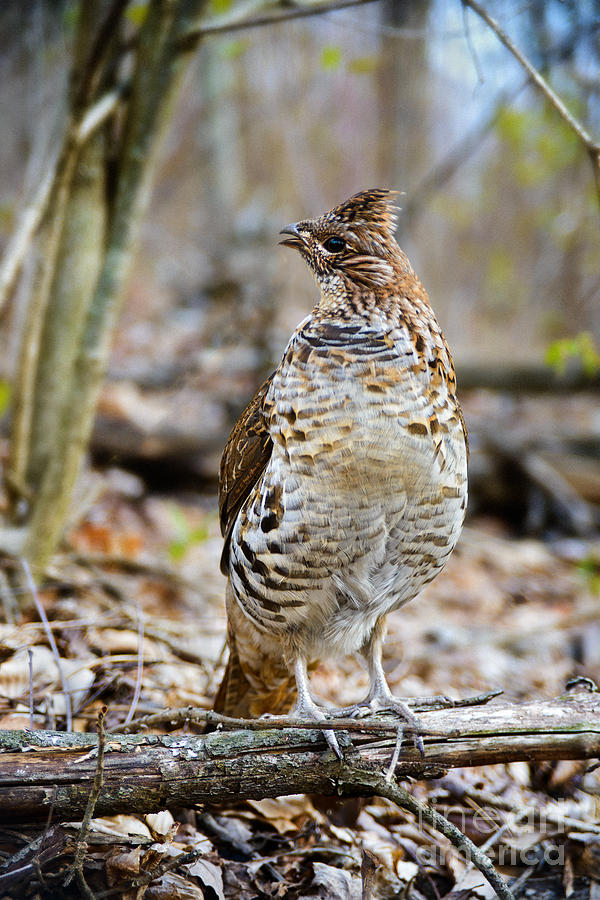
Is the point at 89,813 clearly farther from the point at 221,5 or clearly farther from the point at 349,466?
the point at 221,5

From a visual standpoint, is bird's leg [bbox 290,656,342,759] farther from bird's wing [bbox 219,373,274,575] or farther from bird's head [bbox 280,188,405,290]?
bird's head [bbox 280,188,405,290]

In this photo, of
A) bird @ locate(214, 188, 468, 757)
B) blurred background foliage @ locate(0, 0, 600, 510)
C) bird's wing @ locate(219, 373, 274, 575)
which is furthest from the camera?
blurred background foliage @ locate(0, 0, 600, 510)

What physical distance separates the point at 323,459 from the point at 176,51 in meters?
2.48

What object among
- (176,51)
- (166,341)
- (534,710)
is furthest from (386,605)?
(166,341)

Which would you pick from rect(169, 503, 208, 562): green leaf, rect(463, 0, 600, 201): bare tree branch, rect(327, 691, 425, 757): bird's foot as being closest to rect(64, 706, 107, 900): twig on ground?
rect(327, 691, 425, 757): bird's foot

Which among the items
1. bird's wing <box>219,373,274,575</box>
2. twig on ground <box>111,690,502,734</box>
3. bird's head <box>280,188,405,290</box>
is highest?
bird's head <box>280,188,405,290</box>

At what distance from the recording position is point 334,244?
112 inches

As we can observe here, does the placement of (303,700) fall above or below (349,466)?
below

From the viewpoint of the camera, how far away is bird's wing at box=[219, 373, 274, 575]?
275cm

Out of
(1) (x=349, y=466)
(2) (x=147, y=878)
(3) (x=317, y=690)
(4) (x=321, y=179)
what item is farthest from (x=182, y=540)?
(4) (x=321, y=179)

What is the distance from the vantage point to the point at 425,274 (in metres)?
11.6

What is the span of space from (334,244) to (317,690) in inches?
88.4

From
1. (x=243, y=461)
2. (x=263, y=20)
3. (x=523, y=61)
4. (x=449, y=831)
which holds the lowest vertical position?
(x=449, y=831)

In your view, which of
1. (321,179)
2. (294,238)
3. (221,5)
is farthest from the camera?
(321,179)
